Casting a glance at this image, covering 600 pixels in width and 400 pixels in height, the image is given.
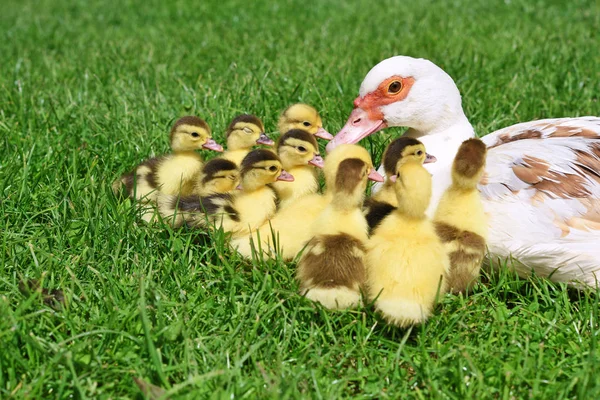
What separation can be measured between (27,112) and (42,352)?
3044 millimetres

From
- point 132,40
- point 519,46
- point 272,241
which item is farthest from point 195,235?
point 132,40

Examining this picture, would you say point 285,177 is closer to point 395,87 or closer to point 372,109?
point 372,109

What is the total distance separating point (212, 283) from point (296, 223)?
0.49 meters

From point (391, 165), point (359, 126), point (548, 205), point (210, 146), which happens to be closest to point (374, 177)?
point (391, 165)

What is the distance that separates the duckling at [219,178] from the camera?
149 inches

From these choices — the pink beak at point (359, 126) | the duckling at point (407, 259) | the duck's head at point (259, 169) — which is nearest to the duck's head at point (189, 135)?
the duck's head at point (259, 169)

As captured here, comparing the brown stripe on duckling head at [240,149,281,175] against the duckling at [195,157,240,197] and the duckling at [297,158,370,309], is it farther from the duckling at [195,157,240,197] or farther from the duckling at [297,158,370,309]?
the duckling at [297,158,370,309]

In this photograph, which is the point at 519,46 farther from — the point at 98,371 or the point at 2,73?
the point at 98,371

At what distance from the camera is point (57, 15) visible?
32.0 ft

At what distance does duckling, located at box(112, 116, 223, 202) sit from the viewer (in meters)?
3.97

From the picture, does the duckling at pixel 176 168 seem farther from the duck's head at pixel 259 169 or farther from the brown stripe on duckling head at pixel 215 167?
the duck's head at pixel 259 169

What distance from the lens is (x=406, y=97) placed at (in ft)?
12.9

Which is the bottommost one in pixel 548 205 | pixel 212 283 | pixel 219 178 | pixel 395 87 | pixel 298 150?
pixel 212 283

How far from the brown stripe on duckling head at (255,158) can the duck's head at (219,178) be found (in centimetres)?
25
